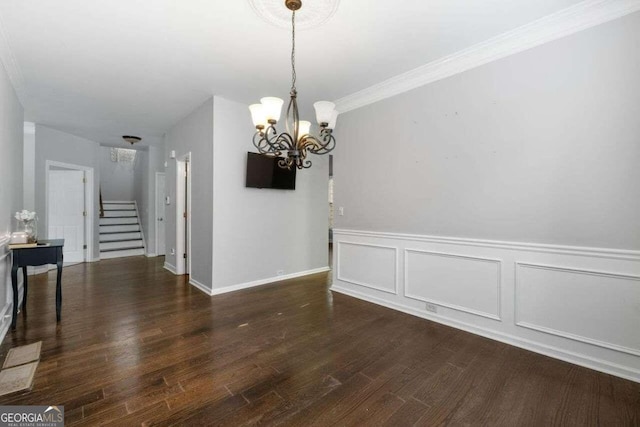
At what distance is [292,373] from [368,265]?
6.14ft

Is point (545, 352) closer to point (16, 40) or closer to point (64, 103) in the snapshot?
point (16, 40)

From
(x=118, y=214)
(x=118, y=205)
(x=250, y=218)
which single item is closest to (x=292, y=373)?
(x=250, y=218)

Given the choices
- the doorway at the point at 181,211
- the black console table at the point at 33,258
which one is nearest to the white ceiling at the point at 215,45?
the doorway at the point at 181,211

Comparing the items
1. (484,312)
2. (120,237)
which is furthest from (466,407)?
(120,237)

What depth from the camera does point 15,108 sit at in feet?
11.4

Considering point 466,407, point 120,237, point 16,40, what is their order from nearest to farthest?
point 466,407
point 16,40
point 120,237

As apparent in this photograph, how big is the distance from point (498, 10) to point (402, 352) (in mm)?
2781

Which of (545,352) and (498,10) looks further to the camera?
(545,352)

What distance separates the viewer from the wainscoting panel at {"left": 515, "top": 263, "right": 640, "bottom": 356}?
2055 mm

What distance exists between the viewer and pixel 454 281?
114 inches

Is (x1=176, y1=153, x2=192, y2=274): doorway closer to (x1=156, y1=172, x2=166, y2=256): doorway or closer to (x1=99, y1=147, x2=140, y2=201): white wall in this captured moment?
(x1=156, y1=172, x2=166, y2=256): doorway

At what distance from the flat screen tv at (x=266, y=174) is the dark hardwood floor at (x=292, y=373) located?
1.78 m

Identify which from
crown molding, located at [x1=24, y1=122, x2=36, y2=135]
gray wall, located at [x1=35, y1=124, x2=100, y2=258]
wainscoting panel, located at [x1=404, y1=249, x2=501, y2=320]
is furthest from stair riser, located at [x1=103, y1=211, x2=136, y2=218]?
wainscoting panel, located at [x1=404, y1=249, x2=501, y2=320]

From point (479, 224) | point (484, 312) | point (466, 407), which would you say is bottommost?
point (466, 407)
